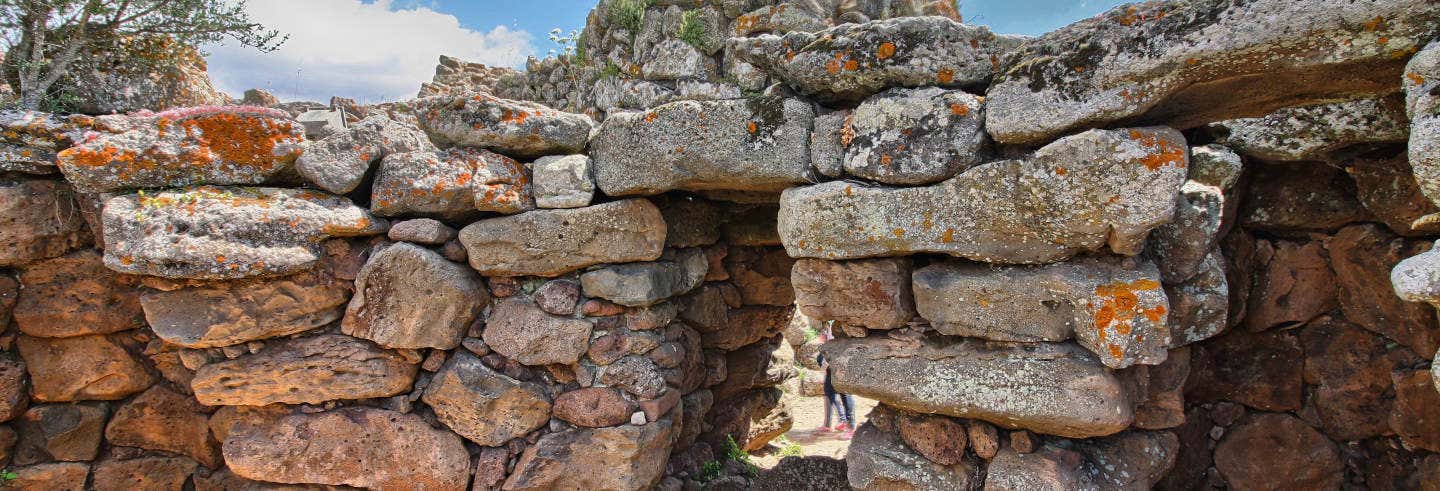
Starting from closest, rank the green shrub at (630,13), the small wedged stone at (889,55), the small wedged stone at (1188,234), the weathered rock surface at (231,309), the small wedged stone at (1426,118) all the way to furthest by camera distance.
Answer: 1. the small wedged stone at (1426,118)
2. the small wedged stone at (1188,234)
3. the small wedged stone at (889,55)
4. the weathered rock surface at (231,309)
5. the green shrub at (630,13)

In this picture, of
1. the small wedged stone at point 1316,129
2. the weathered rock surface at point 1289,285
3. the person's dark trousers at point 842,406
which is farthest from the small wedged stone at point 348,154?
the person's dark trousers at point 842,406

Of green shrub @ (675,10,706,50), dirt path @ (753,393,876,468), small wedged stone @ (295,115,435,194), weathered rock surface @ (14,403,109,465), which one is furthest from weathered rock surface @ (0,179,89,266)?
dirt path @ (753,393,876,468)

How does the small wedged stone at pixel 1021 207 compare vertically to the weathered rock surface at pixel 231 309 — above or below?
above

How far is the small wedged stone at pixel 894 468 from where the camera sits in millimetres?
2551

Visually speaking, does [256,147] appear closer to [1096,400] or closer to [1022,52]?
[1022,52]

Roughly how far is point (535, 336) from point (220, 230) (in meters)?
1.42

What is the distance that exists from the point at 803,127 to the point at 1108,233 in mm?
1150

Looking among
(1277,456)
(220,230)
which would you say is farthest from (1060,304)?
(220,230)

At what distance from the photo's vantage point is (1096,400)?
2.23 metres

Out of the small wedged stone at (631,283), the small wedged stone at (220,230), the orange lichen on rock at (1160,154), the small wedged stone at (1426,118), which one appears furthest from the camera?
the small wedged stone at (631,283)

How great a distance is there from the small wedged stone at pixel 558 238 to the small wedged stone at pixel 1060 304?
1.40m

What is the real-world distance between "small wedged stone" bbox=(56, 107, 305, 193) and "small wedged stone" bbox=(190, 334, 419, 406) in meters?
0.83

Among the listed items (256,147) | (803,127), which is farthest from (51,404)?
(803,127)

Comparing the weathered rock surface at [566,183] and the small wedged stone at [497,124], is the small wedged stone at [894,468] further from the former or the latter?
the small wedged stone at [497,124]
